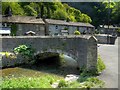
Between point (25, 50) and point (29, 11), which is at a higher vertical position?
point (29, 11)

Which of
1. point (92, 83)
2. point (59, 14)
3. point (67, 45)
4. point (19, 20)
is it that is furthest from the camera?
point (59, 14)

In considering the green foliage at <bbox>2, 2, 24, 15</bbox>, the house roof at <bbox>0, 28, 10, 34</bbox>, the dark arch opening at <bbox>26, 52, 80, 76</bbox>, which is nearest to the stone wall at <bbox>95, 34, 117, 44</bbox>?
the house roof at <bbox>0, 28, 10, 34</bbox>

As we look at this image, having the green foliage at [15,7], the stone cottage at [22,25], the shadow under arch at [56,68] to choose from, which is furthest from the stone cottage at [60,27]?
the shadow under arch at [56,68]

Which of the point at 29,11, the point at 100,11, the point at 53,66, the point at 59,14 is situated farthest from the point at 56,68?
the point at 100,11

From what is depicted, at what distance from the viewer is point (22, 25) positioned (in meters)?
46.4

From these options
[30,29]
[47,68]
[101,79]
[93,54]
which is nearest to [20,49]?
[47,68]

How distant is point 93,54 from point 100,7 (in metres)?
75.3

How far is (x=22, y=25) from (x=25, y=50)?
18.1m

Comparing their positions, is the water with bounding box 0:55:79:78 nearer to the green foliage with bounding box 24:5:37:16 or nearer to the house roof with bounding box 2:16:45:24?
the house roof with bounding box 2:16:45:24

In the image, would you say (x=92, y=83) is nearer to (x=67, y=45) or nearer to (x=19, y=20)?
(x=67, y=45)

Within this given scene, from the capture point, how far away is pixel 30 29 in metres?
47.7

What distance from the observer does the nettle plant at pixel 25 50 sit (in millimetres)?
28859

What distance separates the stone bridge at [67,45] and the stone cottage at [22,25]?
614 inches

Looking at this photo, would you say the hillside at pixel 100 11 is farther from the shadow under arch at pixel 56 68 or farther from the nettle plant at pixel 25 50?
the nettle plant at pixel 25 50
